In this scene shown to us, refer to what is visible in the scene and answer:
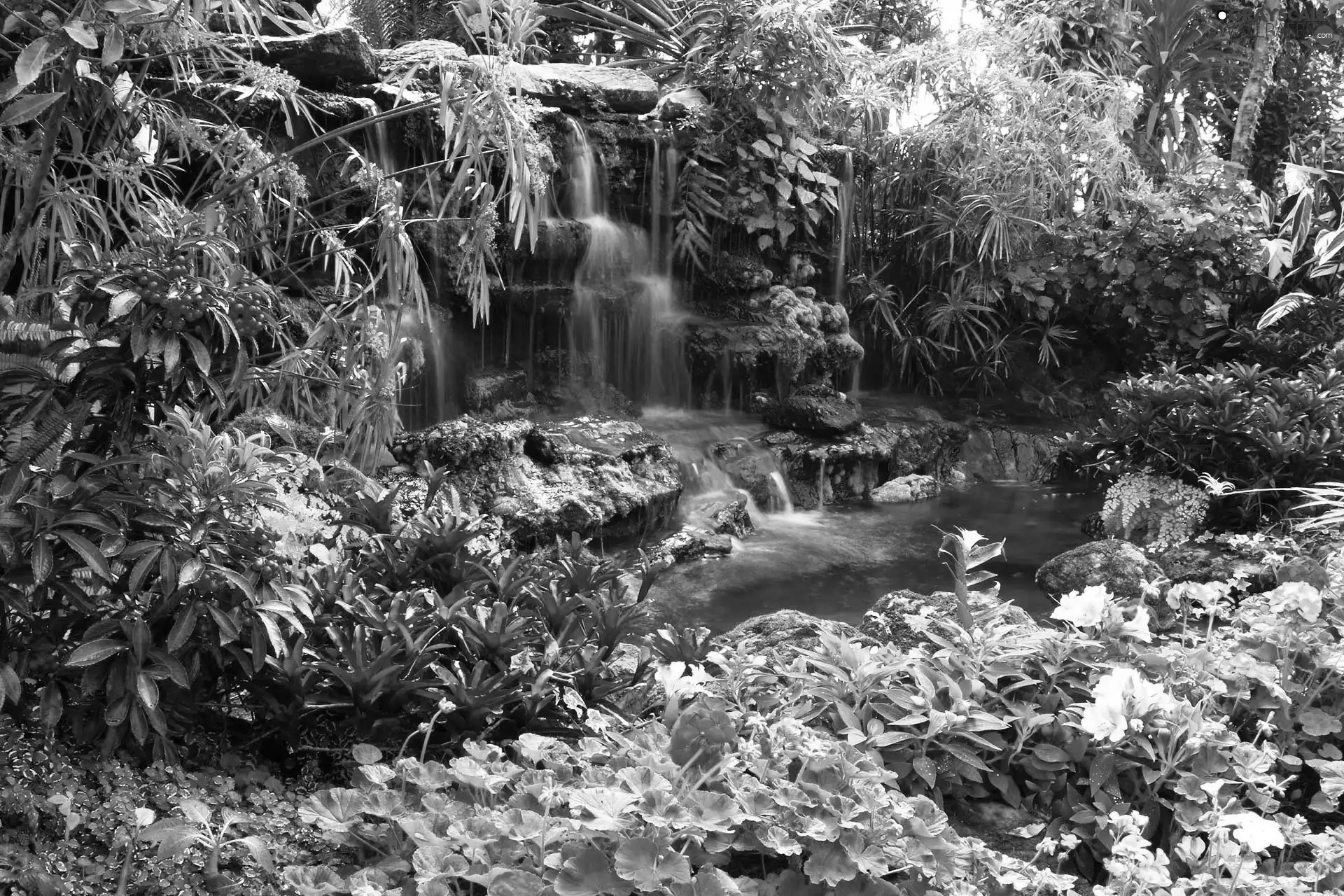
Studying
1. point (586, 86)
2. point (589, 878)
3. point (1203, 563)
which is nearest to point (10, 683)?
point (589, 878)

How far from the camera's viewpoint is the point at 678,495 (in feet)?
23.2

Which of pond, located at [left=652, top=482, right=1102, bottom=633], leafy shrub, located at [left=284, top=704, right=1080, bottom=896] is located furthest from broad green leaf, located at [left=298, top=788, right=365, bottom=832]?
pond, located at [left=652, top=482, right=1102, bottom=633]

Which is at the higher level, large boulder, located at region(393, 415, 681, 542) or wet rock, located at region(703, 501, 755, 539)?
large boulder, located at region(393, 415, 681, 542)

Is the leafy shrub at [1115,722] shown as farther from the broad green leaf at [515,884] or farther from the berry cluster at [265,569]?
the berry cluster at [265,569]

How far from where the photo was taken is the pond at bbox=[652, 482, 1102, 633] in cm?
586

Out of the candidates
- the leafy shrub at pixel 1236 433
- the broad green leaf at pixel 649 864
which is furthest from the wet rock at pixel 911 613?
the leafy shrub at pixel 1236 433

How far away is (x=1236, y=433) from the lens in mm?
5695

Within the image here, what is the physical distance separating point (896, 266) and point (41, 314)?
9.46 meters

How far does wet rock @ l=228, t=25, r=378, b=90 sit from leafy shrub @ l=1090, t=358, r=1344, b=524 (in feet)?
17.2

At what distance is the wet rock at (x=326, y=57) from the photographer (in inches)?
253

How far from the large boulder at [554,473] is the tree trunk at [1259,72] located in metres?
7.80

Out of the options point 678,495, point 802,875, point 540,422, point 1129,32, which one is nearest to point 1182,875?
point 802,875

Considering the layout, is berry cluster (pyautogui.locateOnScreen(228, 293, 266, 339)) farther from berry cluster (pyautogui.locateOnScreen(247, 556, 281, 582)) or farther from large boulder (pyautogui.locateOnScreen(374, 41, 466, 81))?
large boulder (pyautogui.locateOnScreen(374, 41, 466, 81))

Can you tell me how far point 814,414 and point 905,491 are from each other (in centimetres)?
98
